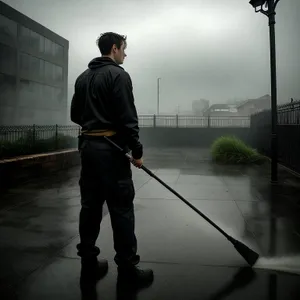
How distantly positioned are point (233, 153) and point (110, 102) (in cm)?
870

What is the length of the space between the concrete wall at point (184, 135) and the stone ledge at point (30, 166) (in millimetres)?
11890

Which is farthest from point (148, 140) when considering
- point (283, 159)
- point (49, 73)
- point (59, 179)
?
point (49, 73)

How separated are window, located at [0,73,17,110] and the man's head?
82.4ft

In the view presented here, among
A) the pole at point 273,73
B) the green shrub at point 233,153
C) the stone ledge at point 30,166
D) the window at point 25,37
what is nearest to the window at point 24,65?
the window at point 25,37

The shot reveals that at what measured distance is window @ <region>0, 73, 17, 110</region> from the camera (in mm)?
25311

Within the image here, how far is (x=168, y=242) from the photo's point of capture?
3.17 meters

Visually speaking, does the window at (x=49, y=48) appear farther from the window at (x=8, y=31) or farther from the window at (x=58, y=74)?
the window at (x=8, y=31)

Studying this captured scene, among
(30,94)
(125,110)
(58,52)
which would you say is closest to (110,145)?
(125,110)

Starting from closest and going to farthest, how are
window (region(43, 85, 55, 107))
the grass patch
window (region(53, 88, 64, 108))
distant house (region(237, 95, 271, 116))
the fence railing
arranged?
1. the grass patch
2. the fence railing
3. window (region(43, 85, 55, 107))
4. window (region(53, 88, 64, 108))
5. distant house (region(237, 95, 271, 116))

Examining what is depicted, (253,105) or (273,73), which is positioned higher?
(253,105)

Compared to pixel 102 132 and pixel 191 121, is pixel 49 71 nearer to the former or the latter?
pixel 191 121

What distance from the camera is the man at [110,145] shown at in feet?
7.55

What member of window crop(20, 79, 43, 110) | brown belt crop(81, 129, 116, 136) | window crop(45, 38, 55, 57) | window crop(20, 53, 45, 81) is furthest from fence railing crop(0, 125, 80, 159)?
window crop(45, 38, 55, 57)

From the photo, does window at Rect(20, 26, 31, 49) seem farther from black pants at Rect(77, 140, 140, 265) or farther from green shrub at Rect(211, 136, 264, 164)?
black pants at Rect(77, 140, 140, 265)
